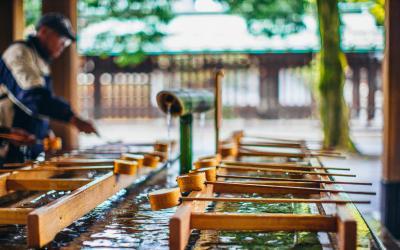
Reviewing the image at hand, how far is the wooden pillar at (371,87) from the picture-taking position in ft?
67.6

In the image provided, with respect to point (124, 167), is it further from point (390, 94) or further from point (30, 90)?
point (390, 94)

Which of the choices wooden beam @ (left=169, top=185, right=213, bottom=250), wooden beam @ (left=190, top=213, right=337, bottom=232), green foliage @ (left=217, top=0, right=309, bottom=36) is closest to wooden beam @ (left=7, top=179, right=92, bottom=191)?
wooden beam @ (left=169, top=185, right=213, bottom=250)

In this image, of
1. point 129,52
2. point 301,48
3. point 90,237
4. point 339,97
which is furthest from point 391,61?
point 301,48

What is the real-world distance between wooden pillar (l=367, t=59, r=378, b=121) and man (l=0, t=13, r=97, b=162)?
57.7 ft

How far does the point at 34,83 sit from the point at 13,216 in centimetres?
215

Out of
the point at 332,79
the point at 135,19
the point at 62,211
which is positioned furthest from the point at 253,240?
the point at 135,19

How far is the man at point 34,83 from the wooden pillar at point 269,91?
1699cm

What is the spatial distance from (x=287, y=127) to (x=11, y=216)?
59.0ft

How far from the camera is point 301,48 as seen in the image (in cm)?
1961

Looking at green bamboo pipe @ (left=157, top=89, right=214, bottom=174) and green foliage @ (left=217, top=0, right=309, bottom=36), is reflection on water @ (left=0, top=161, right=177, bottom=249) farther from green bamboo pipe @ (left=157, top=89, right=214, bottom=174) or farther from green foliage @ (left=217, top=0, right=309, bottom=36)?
green foliage @ (left=217, top=0, right=309, bottom=36)

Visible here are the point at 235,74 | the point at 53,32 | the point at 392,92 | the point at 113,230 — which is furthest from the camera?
the point at 235,74

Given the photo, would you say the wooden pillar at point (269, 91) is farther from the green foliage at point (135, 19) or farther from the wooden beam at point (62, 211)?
the wooden beam at point (62, 211)

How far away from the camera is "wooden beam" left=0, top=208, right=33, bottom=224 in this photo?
2.20 m

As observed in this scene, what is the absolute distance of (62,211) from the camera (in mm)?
2119
